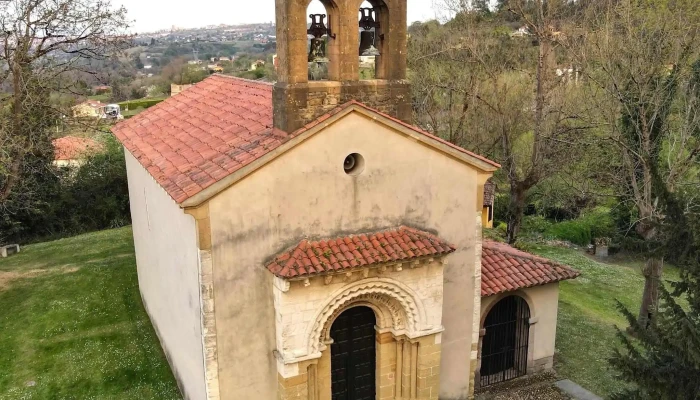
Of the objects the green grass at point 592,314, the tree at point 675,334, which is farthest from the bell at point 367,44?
Result: the green grass at point 592,314

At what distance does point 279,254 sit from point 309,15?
3.85m

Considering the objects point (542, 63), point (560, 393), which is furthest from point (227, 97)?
point (542, 63)

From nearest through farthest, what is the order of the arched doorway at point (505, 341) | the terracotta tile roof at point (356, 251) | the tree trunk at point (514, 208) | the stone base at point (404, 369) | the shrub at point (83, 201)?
1. the terracotta tile roof at point (356, 251)
2. the stone base at point (404, 369)
3. the arched doorway at point (505, 341)
4. the tree trunk at point (514, 208)
5. the shrub at point (83, 201)

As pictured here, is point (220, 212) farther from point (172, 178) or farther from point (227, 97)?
point (227, 97)

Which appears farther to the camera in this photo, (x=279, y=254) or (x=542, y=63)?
(x=542, y=63)

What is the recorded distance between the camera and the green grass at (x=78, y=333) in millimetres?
12445

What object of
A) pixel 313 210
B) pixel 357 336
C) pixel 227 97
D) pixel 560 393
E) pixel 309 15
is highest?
pixel 309 15

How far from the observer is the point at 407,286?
9.95 meters

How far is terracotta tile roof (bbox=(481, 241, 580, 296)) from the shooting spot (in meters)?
12.0

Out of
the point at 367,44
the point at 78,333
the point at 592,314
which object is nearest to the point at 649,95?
the point at 592,314

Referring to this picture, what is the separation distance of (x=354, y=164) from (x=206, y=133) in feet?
12.0

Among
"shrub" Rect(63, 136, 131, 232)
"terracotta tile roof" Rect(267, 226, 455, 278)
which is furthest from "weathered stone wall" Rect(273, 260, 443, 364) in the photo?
"shrub" Rect(63, 136, 131, 232)

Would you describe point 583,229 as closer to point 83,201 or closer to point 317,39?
point 317,39

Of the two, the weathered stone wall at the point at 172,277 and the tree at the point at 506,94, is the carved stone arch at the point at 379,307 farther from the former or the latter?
the tree at the point at 506,94
